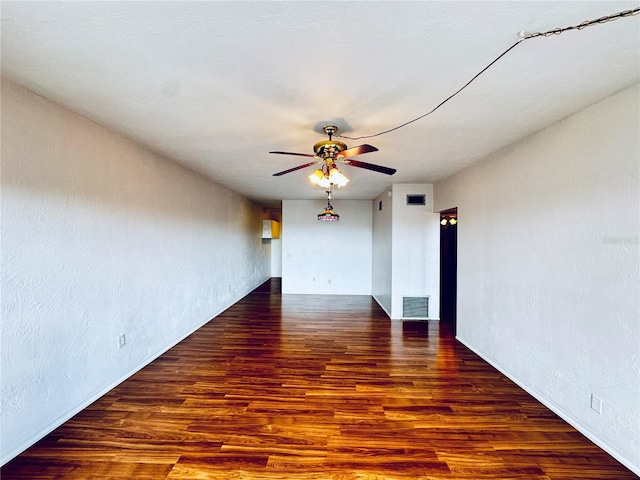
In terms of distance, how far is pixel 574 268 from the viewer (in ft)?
7.42

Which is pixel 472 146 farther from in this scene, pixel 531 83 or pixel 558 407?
pixel 558 407

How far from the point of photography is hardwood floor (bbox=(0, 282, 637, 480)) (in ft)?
6.11

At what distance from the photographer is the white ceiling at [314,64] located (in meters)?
1.28

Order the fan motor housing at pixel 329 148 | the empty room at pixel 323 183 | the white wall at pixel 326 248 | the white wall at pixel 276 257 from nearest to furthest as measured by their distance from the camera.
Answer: the empty room at pixel 323 183
the fan motor housing at pixel 329 148
the white wall at pixel 326 248
the white wall at pixel 276 257

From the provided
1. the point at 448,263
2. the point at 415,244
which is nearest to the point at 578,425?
the point at 415,244

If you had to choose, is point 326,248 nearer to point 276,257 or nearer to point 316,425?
point 276,257

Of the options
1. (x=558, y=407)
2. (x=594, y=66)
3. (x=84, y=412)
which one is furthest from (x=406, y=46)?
(x=84, y=412)

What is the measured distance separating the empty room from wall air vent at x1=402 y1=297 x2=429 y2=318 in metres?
1.52

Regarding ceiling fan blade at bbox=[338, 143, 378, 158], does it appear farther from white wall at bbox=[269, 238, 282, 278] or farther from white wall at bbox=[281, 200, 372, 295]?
white wall at bbox=[269, 238, 282, 278]

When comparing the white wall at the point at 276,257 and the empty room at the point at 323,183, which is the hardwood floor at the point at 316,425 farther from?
the white wall at the point at 276,257

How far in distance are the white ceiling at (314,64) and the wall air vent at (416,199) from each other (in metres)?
2.48

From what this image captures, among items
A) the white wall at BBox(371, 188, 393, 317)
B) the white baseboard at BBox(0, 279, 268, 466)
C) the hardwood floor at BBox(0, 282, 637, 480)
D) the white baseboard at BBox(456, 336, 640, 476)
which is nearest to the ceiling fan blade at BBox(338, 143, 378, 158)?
the hardwood floor at BBox(0, 282, 637, 480)

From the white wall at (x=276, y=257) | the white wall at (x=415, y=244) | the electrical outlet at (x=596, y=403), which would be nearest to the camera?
the electrical outlet at (x=596, y=403)

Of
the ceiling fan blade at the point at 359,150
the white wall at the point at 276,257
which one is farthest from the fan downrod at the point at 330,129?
the white wall at the point at 276,257
